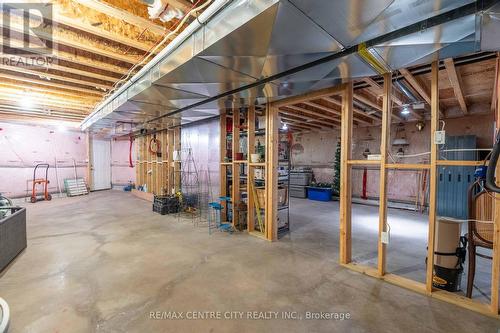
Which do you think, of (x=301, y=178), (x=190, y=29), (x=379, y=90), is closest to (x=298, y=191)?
(x=301, y=178)

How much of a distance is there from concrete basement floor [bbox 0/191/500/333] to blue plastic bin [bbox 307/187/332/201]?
390cm

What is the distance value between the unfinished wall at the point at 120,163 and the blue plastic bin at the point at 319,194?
26.0 ft

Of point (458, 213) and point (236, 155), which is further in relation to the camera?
point (458, 213)

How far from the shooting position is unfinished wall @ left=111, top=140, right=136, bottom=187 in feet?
34.0

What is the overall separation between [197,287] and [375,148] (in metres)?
7.06

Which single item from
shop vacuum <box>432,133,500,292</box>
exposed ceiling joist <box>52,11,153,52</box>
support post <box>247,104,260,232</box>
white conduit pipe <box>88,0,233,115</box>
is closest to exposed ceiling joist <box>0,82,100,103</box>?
exposed ceiling joist <box>52,11,153,52</box>

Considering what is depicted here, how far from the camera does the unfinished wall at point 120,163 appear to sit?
34.0 ft

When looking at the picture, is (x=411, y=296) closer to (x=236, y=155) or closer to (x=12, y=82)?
(x=236, y=155)

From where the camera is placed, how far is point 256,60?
6.91 feet

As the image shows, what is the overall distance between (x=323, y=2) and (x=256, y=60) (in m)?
0.85

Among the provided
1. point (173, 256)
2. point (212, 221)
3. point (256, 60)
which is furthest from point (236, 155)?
point (256, 60)

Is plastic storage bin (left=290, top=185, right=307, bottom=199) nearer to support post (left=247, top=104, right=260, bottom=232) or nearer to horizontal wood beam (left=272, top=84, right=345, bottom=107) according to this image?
support post (left=247, top=104, right=260, bottom=232)

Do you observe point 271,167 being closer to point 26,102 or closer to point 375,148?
point 375,148

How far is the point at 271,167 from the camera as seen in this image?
12.8ft
